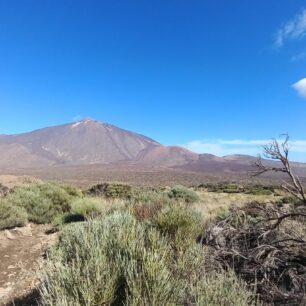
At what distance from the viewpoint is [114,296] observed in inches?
136

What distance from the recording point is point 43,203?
13.0 meters

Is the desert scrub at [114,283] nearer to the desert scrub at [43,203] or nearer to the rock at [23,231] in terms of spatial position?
the rock at [23,231]

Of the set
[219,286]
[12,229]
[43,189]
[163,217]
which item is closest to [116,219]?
[163,217]

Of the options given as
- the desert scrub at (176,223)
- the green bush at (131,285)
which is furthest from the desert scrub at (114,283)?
the desert scrub at (176,223)

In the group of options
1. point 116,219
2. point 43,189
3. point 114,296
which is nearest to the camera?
point 114,296

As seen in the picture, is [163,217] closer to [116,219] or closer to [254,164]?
[116,219]

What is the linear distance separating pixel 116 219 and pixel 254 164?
2.26 metres

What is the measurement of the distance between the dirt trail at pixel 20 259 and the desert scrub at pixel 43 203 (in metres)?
0.68

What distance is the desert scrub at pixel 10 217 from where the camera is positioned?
1055 centimetres

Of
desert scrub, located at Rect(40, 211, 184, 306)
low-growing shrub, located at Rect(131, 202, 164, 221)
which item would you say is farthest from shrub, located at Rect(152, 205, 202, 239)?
desert scrub, located at Rect(40, 211, 184, 306)

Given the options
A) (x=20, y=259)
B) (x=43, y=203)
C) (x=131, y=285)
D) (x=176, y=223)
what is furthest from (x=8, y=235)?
(x=131, y=285)

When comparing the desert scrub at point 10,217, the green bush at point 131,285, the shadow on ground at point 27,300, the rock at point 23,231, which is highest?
the green bush at point 131,285

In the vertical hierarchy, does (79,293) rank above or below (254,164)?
below

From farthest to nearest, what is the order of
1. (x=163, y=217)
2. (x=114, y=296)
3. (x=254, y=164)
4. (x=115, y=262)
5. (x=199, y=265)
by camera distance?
1. (x=163, y=217)
2. (x=254, y=164)
3. (x=199, y=265)
4. (x=115, y=262)
5. (x=114, y=296)
